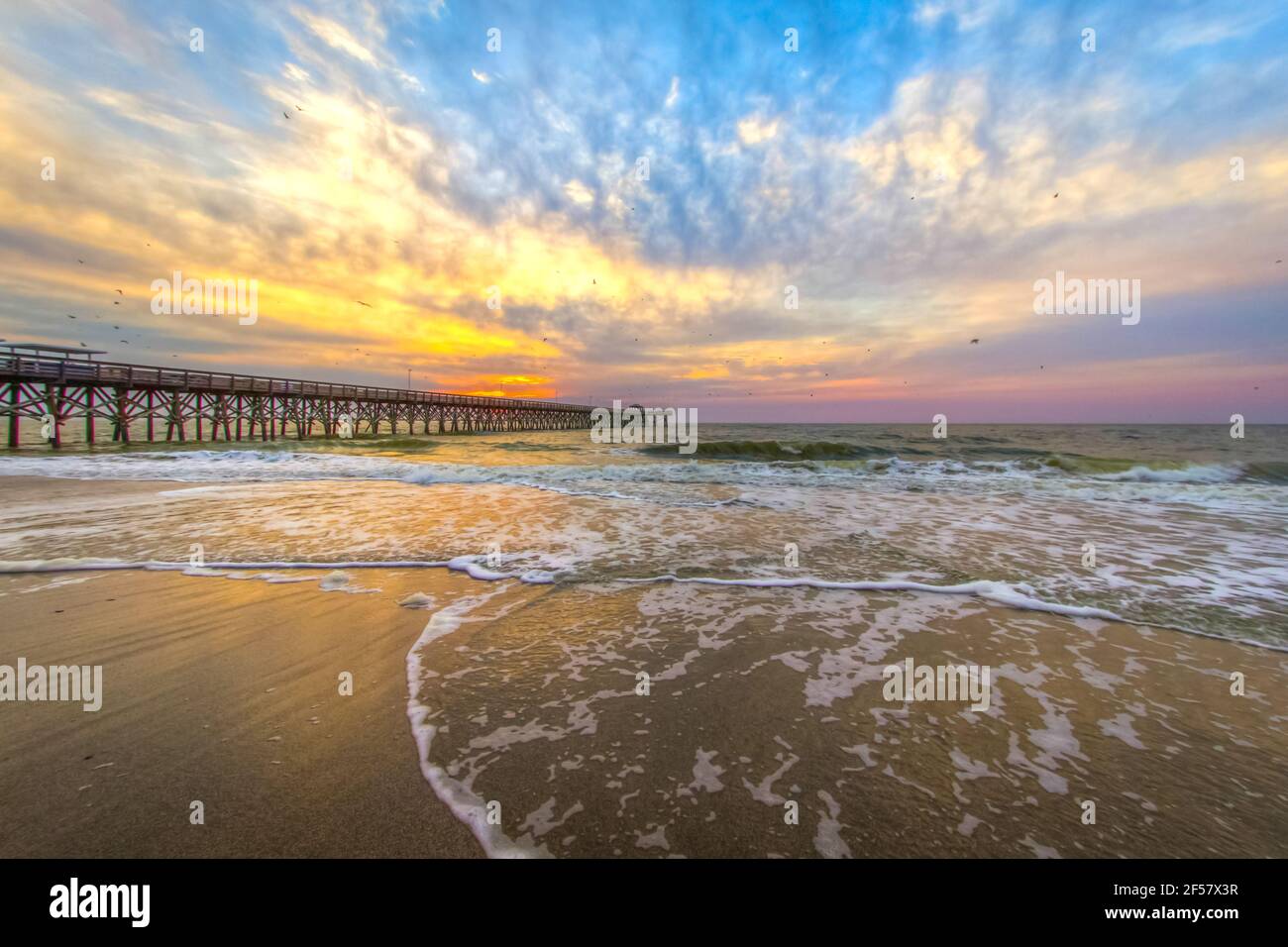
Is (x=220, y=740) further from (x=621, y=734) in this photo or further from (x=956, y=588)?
(x=956, y=588)

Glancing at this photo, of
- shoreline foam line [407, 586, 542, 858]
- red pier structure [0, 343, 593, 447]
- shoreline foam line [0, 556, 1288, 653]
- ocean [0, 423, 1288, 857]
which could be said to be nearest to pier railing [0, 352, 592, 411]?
red pier structure [0, 343, 593, 447]

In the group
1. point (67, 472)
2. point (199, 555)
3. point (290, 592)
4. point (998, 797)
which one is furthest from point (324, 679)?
point (67, 472)

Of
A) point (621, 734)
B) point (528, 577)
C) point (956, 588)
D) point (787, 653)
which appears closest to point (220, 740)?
point (621, 734)

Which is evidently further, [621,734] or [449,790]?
[621,734]

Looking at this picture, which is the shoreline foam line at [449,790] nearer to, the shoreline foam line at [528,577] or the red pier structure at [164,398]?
the shoreline foam line at [528,577]

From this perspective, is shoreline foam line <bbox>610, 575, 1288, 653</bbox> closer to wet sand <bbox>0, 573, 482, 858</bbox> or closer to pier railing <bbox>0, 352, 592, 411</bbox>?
wet sand <bbox>0, 573, 482, 858</bbox>

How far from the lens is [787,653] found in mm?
4055

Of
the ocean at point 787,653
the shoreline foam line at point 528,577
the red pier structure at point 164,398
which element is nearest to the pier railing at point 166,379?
the red pier structure at point 164,398

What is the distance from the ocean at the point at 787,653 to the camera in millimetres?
2299

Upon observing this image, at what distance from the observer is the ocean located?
7.54ft
